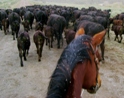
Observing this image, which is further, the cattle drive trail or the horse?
the cattle drive trail

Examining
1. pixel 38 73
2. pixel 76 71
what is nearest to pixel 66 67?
pixel 76 71

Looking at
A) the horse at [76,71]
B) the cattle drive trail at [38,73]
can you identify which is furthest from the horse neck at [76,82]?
the cattle drive trail at [38,73]

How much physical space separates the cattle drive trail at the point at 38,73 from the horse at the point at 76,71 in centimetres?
415

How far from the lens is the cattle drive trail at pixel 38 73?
5814 mm

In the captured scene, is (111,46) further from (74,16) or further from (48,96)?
(48,96)

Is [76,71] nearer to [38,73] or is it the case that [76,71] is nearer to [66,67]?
[66,67]

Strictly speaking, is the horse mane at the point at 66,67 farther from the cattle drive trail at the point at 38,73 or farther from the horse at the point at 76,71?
the cattle drive trail at the point at 38,73

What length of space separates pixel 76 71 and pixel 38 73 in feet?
19.8

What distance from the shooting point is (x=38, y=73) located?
7152 mm

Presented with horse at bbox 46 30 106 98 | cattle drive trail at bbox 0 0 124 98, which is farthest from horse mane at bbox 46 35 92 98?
cattle drive trail at bbox 0 0 124 98

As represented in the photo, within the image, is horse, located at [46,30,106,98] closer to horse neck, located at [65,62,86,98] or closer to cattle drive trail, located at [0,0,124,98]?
horse neck, located at [65,62,86,98]

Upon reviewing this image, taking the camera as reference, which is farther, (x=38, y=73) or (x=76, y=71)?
(x=38, y=73)

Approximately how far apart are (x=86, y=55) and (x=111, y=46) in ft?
33.0

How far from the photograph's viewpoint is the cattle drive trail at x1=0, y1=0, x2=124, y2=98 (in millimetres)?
5814
